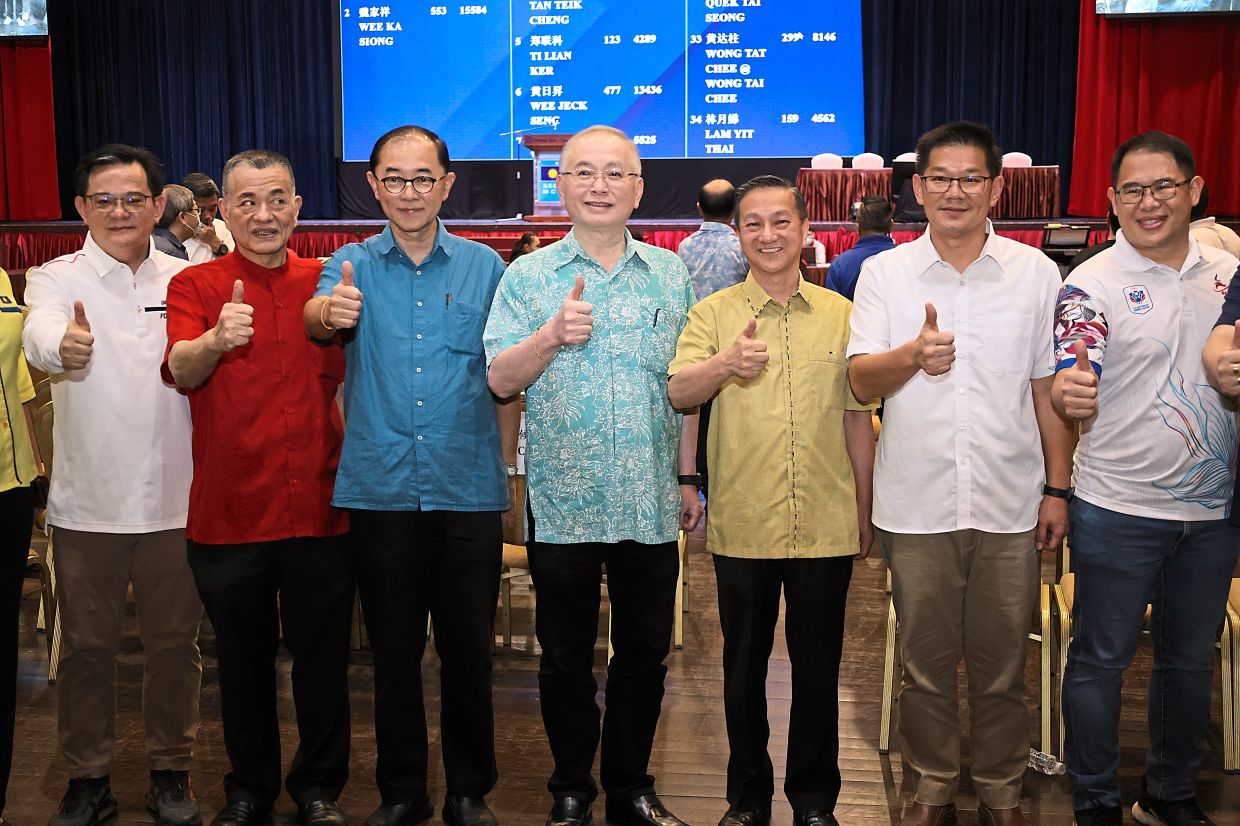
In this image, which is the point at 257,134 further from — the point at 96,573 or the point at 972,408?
the point at 972,408

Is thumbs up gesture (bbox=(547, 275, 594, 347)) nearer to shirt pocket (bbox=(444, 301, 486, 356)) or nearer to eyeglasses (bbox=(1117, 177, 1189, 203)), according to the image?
shirt pocket (bbox=(444, 301, 486, 356))

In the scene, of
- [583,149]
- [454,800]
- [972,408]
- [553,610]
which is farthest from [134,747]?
[972,408]

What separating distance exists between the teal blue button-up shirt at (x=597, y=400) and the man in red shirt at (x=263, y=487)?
1.73 feet

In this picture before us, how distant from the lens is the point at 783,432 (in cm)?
281

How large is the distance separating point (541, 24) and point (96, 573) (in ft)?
30.4

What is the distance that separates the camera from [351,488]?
286 centimetres

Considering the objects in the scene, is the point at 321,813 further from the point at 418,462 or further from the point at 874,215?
the point at 874,215

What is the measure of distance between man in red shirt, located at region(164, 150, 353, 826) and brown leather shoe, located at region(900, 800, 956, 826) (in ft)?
4.88

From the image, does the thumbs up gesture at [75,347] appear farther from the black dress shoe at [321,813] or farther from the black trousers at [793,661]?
the black trousers at [793,661]

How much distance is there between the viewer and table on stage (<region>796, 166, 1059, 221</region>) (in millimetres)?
9398

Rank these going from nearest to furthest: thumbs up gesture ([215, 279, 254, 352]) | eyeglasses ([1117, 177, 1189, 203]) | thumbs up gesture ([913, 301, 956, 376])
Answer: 1. thumbs up gesture ([913, 301, 956, 376])
2. thumbs up gesture ([215, 279, 254, 352])
3. eyeglasses ([1117, 177, 1189, 203])

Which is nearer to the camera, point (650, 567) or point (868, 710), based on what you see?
point (650, 567)

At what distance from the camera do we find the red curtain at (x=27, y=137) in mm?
11898

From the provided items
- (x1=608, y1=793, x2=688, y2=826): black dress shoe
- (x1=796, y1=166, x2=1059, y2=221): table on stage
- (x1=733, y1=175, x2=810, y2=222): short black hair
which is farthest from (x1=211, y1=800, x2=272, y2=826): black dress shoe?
(x1=796, y1=166, x2=1059, y2=221): table on stage
